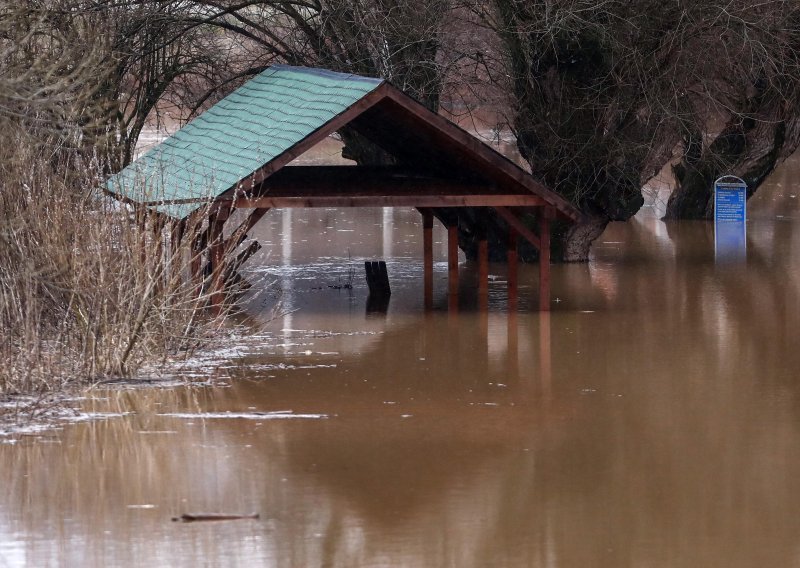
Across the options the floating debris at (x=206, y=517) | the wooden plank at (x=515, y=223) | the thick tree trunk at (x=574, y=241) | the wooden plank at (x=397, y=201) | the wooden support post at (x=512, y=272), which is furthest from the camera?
the thick tree trunk at (x=574, y=241)

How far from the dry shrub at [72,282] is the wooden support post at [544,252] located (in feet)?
16.9

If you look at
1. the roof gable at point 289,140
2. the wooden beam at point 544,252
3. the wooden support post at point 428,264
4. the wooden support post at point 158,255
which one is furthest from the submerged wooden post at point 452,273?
the wooden support post at point 158,255

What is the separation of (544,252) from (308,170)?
383 cm

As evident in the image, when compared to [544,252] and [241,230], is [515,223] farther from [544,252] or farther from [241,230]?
[241,230]

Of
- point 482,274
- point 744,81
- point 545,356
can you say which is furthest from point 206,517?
point 744,81

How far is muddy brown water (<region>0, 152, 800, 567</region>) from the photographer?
7.91 metres

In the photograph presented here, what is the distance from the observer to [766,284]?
20.2 metres

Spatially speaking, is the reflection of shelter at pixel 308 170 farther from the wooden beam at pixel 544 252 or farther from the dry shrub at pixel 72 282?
the dry shrub at pixel 72 282

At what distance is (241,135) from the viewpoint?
15.8m

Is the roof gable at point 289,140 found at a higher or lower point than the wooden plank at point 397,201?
higher

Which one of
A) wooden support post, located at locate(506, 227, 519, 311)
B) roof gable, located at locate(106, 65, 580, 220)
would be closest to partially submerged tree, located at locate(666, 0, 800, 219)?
wooden support post, located at locate(506, 227, 519, 311)

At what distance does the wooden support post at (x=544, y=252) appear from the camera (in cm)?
1636

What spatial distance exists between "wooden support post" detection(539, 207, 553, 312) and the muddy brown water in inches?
16.0

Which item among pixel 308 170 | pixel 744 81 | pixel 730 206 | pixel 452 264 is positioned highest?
pixel 744 81
